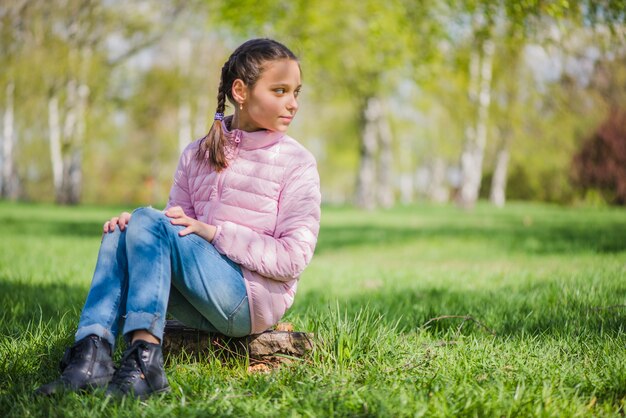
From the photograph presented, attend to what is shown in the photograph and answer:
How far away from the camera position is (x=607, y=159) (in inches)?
1011

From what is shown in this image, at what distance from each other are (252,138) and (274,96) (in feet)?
0.75

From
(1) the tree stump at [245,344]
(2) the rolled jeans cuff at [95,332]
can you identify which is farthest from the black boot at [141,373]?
(1) the tree stump at [245,344]

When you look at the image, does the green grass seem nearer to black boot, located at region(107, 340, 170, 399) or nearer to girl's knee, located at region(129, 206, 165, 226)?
black boot, located at region(107, 340, 170, 399)

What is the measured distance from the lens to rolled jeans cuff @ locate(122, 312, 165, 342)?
244 cm

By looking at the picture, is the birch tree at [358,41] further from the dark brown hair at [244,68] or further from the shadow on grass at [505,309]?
the dark brown hair at [244,68]

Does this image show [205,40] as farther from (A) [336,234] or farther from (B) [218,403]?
(B) [218,403]

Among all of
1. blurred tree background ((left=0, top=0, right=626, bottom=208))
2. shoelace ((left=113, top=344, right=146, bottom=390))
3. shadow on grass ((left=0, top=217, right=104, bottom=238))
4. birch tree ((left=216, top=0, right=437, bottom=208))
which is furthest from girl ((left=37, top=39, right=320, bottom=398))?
birch tree ((left=216, top=0, right=437, bottom=208))

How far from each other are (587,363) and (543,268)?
12.8ft

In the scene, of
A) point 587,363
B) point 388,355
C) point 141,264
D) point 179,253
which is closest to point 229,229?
point 179,253

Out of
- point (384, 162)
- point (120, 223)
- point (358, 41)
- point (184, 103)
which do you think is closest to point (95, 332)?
point (120, 223)

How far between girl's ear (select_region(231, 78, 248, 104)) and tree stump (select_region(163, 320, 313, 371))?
1.13 metres

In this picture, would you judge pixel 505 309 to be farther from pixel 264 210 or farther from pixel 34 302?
pixel 34 302

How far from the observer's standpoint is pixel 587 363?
2.70 meters

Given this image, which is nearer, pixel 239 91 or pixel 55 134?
pixel 239 91
